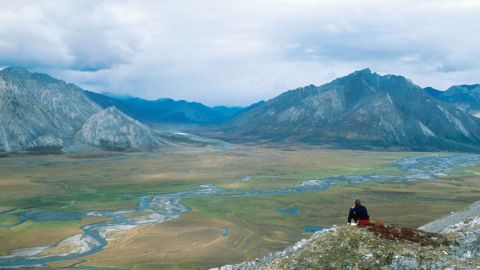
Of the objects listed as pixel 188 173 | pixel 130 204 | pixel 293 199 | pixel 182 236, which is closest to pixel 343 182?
pixel 293 199

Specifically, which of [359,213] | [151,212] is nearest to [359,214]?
[359,213]

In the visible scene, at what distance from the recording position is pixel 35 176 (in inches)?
6457

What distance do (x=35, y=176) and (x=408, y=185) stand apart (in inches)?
4781

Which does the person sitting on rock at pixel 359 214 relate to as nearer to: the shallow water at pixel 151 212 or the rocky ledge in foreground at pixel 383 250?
the rocky ledge in foreground at pixel 383 250

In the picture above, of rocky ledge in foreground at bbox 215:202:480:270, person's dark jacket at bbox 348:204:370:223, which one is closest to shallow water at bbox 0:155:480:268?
rocky ledge in foreground at bbox 215:202:480:270

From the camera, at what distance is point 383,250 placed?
31.3m

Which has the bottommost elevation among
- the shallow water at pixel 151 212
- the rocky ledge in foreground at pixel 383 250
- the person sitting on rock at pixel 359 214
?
the shallow water at pixel 151 212

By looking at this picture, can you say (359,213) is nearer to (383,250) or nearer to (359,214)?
(359,214)

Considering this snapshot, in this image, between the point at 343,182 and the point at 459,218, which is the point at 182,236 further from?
the point at 343,182

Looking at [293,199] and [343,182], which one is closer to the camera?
[293,199]

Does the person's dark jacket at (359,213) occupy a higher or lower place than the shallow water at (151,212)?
higher

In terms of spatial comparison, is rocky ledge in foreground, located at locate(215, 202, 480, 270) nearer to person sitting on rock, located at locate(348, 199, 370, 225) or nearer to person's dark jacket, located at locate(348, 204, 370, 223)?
person sitting on rock, located at locate(348, 199, 370, 225)

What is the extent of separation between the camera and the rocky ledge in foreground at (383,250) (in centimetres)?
3064

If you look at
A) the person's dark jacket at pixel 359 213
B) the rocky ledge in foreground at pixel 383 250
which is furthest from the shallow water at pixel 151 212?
the person's dark jacket at pixel 359 213
